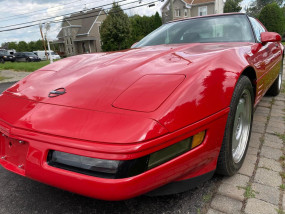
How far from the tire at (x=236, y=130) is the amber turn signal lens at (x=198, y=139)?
0.24 metres

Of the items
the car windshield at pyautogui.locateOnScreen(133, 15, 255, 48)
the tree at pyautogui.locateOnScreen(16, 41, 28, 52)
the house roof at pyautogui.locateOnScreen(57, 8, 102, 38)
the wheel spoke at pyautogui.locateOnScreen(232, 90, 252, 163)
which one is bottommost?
the tree at pyautogui.locateOnScreen(16, 41, 28, 52)

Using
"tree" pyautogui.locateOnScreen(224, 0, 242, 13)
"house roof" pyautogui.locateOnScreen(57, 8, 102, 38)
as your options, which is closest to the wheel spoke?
"house roof" pyautogui.locateOnScreen(57, 8, 102, 38)

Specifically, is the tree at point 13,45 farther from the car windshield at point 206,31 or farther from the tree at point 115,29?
the car windshield at point 206,31

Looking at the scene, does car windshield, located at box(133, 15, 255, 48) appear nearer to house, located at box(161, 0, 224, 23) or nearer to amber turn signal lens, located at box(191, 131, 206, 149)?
amber turn signal lens, located at box(191, 131, 206, 149)

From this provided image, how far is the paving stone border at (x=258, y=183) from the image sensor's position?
4.49 ft

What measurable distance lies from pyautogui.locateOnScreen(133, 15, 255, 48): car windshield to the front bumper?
1.26m

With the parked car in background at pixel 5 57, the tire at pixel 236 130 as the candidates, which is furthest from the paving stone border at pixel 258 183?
the parked car in background at pixel 5 57

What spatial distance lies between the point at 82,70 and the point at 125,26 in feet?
86.1

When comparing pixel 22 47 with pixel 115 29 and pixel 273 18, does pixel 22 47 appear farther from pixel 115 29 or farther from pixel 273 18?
pixel 273 18

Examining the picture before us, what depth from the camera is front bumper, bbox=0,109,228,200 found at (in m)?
0.98

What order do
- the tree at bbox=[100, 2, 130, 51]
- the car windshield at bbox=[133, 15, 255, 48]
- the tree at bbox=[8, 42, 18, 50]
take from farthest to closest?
the tree at bbox=[8, 42, 18, 50]
the tree at bbox=[100, 2, 130, 51]
the car windshield at bbox=[133, 15, 255, 48]

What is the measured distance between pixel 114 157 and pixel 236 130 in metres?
1.15

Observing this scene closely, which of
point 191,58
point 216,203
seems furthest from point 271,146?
point 191,58

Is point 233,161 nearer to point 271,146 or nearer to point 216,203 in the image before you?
point 216,203
